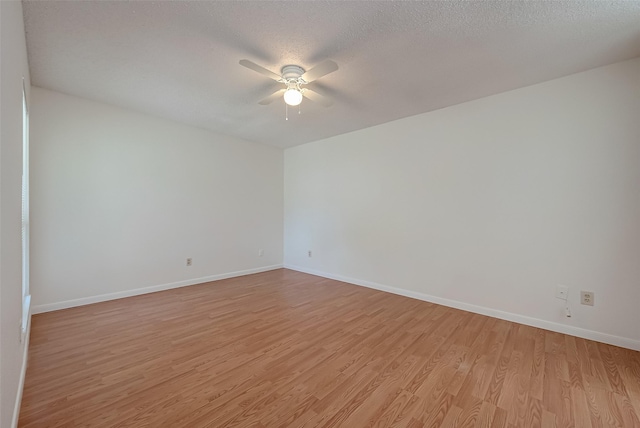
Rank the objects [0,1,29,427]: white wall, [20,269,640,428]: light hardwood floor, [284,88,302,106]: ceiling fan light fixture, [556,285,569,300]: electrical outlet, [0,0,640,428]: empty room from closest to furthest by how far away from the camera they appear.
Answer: [0,1,29,427]: white wall, [20,269,640,428]: light hardwood floor, [0,0,640,428]: empty room, [284,88,302,106]: ceiling fan light fixture, [556,285,569,300]: electrical outlet

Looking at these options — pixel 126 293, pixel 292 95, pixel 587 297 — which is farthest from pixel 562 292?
pixel 126 293

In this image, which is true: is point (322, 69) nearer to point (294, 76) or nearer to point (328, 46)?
point (328, 46)

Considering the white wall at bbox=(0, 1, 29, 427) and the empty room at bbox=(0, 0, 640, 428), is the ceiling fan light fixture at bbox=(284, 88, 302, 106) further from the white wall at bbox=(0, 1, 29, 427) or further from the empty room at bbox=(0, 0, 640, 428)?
the white wall at bbox=(0, 1, 29, 427)

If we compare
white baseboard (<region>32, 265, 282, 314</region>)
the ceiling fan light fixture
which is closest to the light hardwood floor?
white baseboard (<region>32, 265, 282, 314</region>)

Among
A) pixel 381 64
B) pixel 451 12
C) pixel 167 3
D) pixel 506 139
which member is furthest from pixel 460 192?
pixel 167 3

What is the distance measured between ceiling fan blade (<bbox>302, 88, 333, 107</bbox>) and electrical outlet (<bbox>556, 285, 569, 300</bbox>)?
2857 mm

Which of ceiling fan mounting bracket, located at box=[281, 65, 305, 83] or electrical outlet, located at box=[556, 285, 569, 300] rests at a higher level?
ceiling fan mounting bracket, located at box=[281, 65, 305, 83]

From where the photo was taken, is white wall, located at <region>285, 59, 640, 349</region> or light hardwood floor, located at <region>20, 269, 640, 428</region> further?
white wall, located at <region>285, 59, 640, 349</region>

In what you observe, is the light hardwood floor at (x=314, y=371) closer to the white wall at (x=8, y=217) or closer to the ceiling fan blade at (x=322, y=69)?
the white wall at (x=8, y=217)

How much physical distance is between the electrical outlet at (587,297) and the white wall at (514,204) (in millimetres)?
44

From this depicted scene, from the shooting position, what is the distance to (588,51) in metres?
2.14

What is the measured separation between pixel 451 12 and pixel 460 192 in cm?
196

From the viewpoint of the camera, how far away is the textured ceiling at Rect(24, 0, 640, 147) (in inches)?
67.7

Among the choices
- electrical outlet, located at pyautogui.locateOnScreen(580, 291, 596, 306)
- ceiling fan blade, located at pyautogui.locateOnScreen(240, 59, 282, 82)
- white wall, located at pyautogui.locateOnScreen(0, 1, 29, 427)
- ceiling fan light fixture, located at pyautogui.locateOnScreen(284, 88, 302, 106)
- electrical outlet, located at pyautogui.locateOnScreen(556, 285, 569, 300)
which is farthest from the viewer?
electrical outlet, located at pyautogui.locateOnScreen(556, 285, 569, 300)
